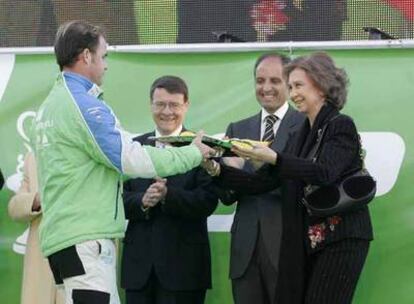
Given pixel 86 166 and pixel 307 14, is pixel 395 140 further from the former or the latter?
pixel 86 166

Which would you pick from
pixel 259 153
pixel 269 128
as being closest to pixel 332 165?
pixel 259 153

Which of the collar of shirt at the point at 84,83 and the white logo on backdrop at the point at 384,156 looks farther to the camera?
the white logo on backdrop at the point at 384,156

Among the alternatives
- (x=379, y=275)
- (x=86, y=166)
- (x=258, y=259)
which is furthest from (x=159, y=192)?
(x=379, y=275)

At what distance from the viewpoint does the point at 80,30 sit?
390cm

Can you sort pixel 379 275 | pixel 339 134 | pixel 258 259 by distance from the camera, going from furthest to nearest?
pixel 379 275
pixel 258 259
pixel 339 134

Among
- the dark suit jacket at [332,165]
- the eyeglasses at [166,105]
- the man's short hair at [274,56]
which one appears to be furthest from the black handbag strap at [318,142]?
the eyeglasses at [166,105]

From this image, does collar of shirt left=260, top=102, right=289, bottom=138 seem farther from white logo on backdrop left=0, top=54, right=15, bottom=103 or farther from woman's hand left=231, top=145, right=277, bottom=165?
white logo on backdrop left=0, top=54, right=15, bottom=103

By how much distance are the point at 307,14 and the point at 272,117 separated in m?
0.72

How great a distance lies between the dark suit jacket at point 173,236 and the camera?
4703 millimetres

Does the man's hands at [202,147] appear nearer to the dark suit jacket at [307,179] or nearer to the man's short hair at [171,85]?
the dark suit jacket at [307,179]

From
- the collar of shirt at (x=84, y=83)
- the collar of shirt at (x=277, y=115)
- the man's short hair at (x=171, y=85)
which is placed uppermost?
the collar of shirt at (x=84, y=83)

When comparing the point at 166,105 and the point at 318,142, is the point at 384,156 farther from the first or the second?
the point at 166,105

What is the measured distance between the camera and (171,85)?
4.86m

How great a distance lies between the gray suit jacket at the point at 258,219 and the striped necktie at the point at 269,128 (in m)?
0.04
